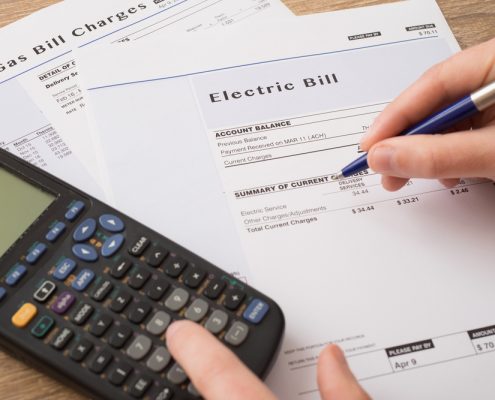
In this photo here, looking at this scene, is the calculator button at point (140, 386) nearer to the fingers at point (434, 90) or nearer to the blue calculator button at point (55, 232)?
the blue calculator button at point (55, 232)

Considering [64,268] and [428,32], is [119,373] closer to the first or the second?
[64,268]

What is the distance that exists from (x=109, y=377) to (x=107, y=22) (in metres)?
0.31

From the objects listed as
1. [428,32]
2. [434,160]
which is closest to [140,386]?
[434,160]

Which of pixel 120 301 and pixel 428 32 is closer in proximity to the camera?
pixel 120 301

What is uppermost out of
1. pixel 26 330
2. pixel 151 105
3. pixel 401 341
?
pixel 151 105

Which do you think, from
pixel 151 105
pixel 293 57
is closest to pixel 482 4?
pixel 293 57

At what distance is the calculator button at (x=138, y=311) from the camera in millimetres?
344

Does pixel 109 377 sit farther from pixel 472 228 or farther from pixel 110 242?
pixel 472 228

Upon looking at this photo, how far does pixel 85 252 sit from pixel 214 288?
8 centimetres

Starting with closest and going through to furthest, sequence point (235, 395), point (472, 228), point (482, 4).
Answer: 1. point (235, 395)
2. point (472, 228)
3. point (482, 4)

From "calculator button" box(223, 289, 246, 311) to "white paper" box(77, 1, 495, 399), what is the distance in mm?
33

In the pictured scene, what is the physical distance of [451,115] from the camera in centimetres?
39

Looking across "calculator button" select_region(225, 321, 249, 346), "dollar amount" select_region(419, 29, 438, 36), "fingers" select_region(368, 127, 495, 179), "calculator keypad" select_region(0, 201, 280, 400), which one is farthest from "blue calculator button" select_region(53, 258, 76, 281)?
"dollar amount" select_region(419, 29, 438, 36)

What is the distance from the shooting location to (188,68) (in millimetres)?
473
